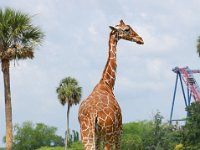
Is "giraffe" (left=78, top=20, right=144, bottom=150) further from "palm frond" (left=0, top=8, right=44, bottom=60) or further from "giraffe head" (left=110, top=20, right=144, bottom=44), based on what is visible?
"palm frond" (left=0, top=8, right=44, bottom=60)

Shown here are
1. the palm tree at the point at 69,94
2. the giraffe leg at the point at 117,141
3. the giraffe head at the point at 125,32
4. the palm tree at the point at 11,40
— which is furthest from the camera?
→ the palm tree at the point at 69,94

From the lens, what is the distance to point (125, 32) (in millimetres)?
16734

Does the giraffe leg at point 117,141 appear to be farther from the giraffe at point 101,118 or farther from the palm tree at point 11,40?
the palm tree at point 11,40

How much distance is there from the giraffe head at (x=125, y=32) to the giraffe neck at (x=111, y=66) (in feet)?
0.38

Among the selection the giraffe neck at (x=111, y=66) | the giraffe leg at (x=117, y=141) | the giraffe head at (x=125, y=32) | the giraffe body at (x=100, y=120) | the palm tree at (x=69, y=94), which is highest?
the palm tree at (x=69, y=94)

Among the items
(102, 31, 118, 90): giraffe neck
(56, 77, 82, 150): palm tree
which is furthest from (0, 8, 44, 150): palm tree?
(56, 77, 82, 150): palm tree

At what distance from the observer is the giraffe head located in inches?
658

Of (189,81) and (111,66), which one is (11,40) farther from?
(189,81)

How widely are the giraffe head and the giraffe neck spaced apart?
0.38 ft

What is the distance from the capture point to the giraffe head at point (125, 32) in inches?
658

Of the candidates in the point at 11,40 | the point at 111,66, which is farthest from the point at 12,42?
the point at 111,66

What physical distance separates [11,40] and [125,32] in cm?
699


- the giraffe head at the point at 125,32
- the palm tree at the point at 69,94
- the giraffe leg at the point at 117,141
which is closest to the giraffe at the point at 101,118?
the giraffe leg at the point at 117,141

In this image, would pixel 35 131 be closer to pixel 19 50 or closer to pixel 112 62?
pixel 19 50
